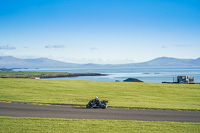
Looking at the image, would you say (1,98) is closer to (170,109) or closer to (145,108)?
(145,108)

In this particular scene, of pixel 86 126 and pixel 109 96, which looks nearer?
pixel 86 126

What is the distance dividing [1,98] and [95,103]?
12.1 m

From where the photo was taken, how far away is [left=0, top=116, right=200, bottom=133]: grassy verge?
41.6ft

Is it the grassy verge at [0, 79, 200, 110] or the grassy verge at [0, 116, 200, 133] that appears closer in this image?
the grassy verge at [0, 116, 200, 133]

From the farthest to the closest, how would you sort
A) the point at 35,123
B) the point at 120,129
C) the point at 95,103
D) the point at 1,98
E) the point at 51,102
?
the point at 1,98
the point at 51,102
the point at 95,103
the point at 35,123
the point at 120,129

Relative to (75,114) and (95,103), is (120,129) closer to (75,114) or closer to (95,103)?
(75,114)

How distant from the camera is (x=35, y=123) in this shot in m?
13.9

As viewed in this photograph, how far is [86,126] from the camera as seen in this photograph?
13.5m

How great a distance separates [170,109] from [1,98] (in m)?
19.0

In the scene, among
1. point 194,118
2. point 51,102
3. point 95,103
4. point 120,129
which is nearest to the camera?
point 120,129

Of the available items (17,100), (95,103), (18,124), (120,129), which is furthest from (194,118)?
(17,100)

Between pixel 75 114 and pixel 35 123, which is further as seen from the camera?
pixel 75 114

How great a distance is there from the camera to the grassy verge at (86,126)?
1268 cm

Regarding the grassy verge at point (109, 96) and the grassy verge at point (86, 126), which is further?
the grassy verge at point (109, 96)
